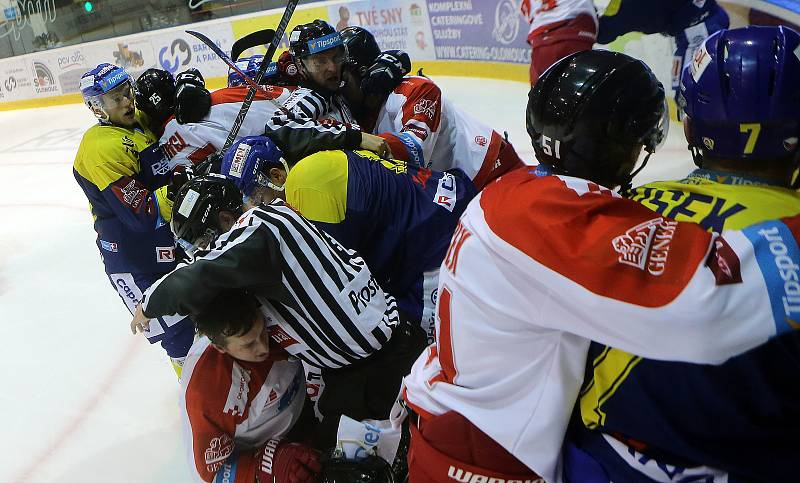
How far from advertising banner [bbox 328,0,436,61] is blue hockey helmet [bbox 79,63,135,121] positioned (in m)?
5.51

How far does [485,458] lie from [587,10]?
6.17 ft

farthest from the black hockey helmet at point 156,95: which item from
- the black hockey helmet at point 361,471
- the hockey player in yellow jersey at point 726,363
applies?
the hockey player in yellow jersey at point 726,363

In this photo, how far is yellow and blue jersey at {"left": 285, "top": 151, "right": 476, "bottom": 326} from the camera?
2182mm

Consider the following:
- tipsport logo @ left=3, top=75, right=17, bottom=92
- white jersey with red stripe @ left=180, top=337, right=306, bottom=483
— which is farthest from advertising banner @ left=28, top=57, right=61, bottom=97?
white jersey with red stripe @ left=180, top=337, right=306, bottom=483

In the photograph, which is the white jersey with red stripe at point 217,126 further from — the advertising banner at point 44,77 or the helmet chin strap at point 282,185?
the advertising banner at point 44,77

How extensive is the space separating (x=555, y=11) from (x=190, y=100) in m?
1.69

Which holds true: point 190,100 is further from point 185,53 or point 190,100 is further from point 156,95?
point 185,53

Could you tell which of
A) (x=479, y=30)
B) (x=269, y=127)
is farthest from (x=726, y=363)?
(x=479, y=30)

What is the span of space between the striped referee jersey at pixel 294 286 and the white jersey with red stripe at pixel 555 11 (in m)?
1.22

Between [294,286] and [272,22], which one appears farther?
[272,22]

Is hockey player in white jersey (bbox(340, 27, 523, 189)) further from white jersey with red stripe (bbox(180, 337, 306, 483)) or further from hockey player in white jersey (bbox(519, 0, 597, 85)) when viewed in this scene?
white jersey with red stripe (bbox(180, 337, 306, 483))

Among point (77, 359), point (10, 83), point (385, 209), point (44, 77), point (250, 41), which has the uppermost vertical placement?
point (250, 41)

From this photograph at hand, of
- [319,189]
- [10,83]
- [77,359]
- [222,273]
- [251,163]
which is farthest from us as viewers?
[10,83]

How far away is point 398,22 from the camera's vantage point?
834 centimetres
